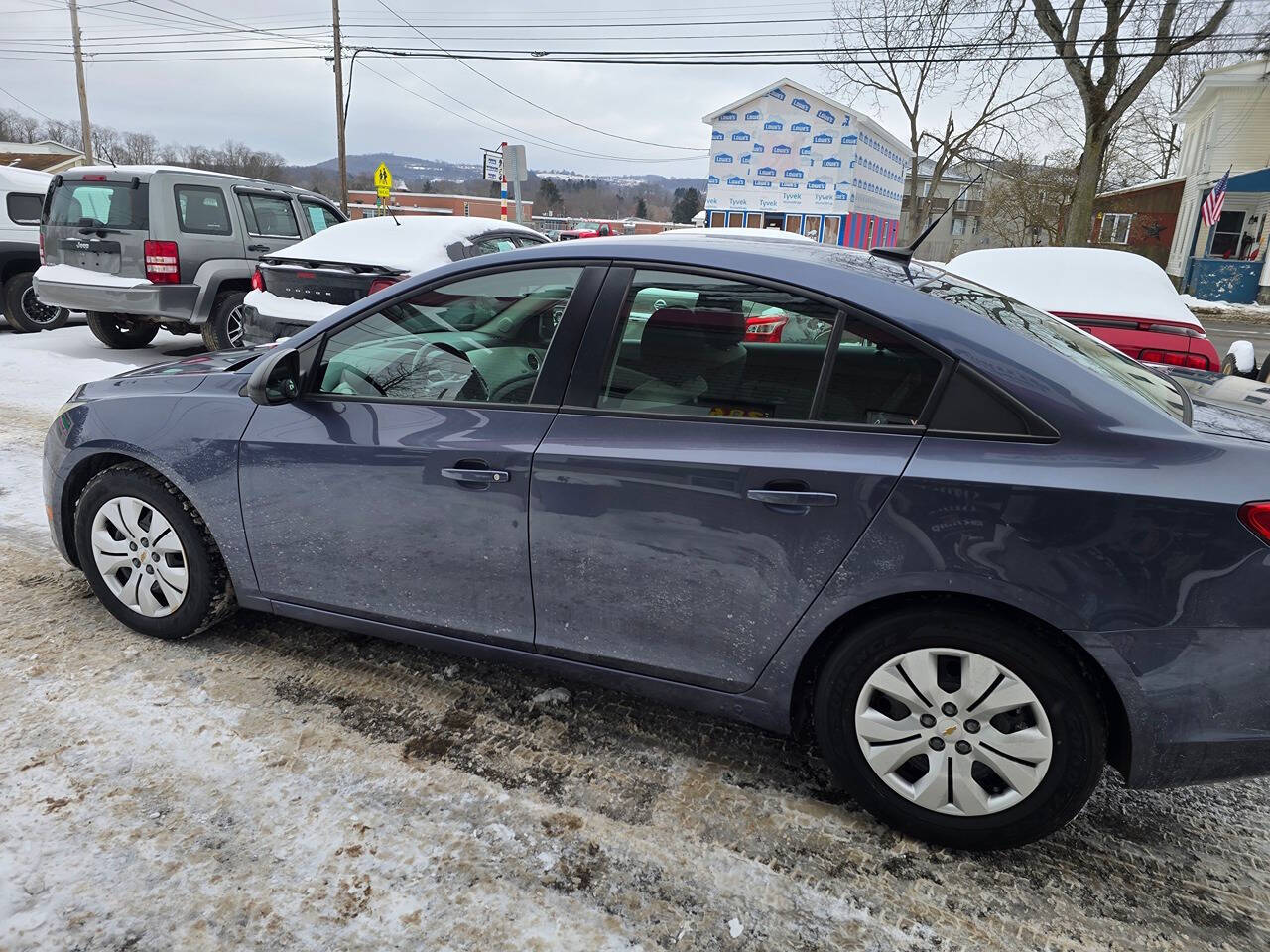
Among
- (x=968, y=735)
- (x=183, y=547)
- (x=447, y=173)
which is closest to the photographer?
(x=968, y=735)

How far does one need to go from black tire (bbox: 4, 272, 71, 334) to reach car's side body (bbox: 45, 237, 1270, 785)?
985 cm

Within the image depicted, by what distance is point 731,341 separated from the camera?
8.13 feet

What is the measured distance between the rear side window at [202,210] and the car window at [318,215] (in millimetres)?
1227

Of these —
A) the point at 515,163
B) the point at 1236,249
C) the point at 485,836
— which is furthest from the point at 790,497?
the point at 1236,249

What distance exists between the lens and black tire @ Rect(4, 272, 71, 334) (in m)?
10.8

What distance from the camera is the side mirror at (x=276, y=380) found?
283cm

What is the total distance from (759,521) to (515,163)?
14589mm

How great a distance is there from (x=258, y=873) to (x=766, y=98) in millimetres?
28332

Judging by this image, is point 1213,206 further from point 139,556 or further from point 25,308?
point 139,556

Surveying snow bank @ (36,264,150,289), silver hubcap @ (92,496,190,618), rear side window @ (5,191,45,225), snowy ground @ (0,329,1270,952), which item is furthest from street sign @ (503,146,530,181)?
snowy ground @ (0,329,1270,952)

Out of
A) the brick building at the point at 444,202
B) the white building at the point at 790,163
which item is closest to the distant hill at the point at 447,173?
the brick building at the point at 444,202

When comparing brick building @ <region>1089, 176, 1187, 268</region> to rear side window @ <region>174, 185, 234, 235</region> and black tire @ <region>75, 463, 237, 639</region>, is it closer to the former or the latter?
rear side window @ <region>174, 185, 234, 235</region>

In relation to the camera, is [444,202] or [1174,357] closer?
[1174,357]

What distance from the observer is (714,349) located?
8.16 feet
